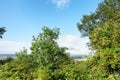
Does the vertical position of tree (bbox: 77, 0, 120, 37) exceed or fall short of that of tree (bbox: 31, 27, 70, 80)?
it exceeds it

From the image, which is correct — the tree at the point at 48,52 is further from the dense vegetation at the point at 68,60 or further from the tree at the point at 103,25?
the tree at the point at 103,25

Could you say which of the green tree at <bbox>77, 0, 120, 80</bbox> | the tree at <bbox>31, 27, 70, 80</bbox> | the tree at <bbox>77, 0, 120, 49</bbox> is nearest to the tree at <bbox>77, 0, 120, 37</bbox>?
the tree at <bbox>77, 0, 120, 49</bbox>

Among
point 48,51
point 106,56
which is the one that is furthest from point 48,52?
point 106,56

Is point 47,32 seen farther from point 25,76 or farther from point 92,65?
point 92,65

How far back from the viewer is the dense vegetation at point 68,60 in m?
22.9

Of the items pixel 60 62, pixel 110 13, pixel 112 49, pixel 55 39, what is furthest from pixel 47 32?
pixel 110 13

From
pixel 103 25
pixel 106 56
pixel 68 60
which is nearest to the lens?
pixel 106 56

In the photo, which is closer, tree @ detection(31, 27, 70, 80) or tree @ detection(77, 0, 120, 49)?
tree @ detection(77, 0, 120, 49)

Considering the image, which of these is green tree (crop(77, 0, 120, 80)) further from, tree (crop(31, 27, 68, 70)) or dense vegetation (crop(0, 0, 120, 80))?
tree (crop(31, 27, 68, 70))

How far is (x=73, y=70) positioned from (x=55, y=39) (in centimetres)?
1209

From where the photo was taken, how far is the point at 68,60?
34.2m

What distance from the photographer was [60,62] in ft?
109

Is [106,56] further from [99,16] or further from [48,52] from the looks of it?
[99,16]

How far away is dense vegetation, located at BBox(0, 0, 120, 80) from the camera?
22.9 m
